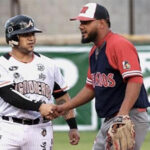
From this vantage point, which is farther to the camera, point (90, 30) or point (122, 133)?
point (90, 30)

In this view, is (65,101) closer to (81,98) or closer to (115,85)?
(81,98)

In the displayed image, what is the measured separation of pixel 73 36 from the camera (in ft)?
47.5

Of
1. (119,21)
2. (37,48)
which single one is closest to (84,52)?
(37,48)

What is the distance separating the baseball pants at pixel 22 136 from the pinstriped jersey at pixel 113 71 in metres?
0.65

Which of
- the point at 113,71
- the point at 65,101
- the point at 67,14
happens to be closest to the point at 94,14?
the point at 113,71

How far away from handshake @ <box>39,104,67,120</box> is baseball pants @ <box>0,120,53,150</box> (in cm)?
15

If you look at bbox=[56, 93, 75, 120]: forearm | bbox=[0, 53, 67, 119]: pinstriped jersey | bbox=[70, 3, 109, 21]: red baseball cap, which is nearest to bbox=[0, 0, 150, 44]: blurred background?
bbox=[56, 93, 75, 120]: forearm

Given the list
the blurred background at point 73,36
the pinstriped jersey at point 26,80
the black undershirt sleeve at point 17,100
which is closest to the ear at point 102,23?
the pinstriped jersey at point 26,80

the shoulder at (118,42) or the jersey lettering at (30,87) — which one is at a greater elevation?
the shoulder at (118,42)

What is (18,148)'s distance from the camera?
719 centimetres

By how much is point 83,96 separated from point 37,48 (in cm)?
687

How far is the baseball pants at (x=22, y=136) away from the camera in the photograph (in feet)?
23.4

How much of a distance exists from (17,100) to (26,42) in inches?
24.9

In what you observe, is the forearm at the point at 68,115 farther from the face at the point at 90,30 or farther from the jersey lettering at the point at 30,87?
the face at the point at 90,30
